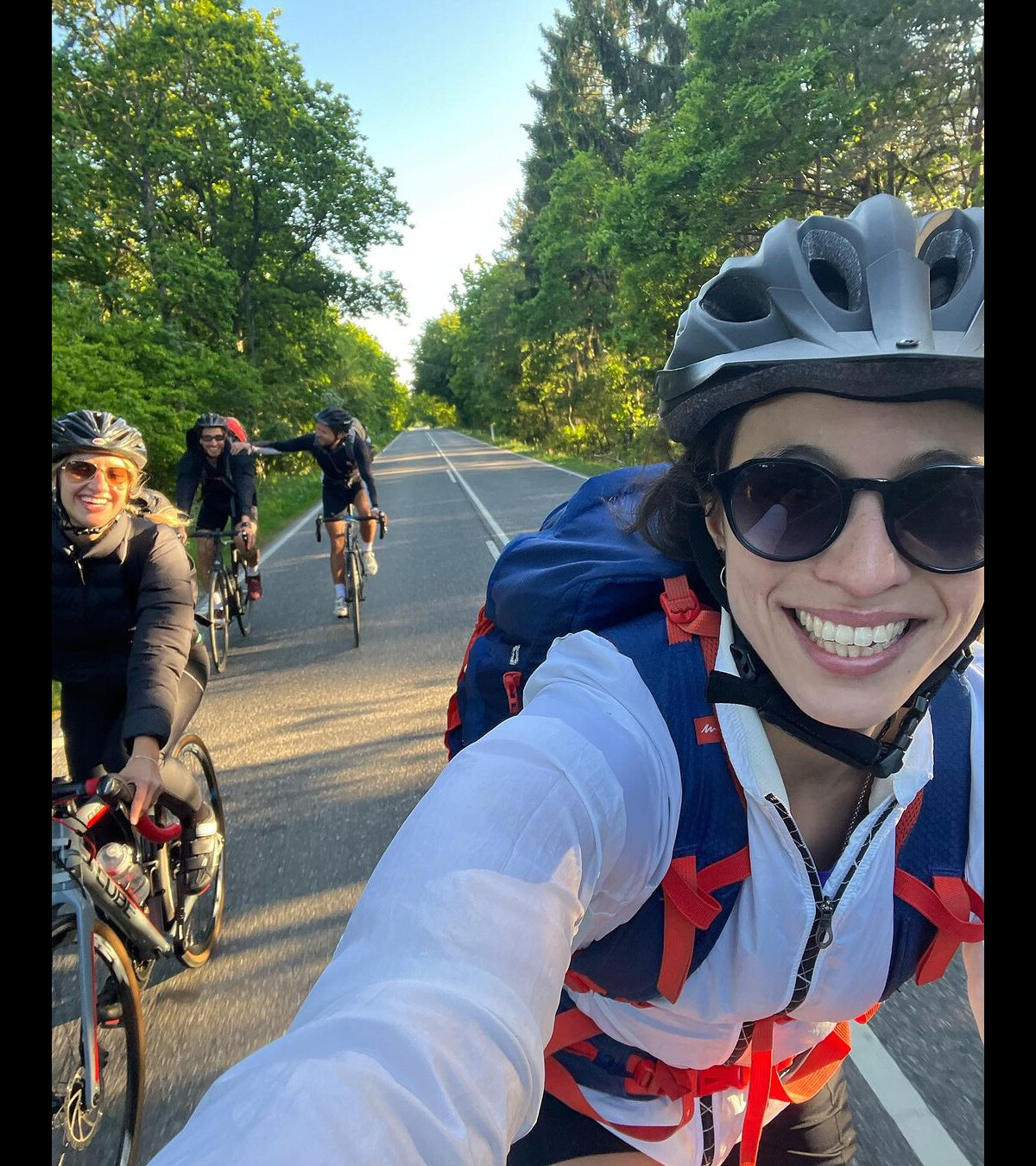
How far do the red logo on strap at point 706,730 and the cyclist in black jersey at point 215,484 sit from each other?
6107 mm

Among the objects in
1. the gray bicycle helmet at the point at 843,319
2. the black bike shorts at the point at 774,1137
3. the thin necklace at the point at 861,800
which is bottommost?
the black bike shorts at the point at 774,1137

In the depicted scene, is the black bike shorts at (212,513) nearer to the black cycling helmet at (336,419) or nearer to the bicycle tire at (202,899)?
the black cycling helmet at (336,419)

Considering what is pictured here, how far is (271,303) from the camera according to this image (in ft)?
81.1

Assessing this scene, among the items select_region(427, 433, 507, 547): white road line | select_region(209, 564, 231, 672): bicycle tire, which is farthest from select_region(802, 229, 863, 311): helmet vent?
select_region(209, 564, 231, 672): bicycle tire

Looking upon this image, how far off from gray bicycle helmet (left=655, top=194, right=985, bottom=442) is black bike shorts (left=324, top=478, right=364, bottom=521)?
6.77 metres

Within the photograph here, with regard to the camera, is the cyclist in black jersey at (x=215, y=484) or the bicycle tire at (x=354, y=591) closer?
the cyclist in black jersey at (x=215, y=484)

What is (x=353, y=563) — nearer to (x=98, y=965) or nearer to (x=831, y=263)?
(x=98, y=965)

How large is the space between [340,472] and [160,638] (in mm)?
5591

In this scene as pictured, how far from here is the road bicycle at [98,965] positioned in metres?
1.94

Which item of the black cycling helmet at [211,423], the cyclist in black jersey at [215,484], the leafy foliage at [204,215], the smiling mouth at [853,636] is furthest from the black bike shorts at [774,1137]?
the leafy foliage at [204,215]

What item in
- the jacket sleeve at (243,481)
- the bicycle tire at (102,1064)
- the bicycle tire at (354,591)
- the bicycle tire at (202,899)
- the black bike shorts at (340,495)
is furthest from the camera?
the black bike shorts at (340,495)

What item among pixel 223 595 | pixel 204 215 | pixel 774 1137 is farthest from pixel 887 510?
pixel 204 215
